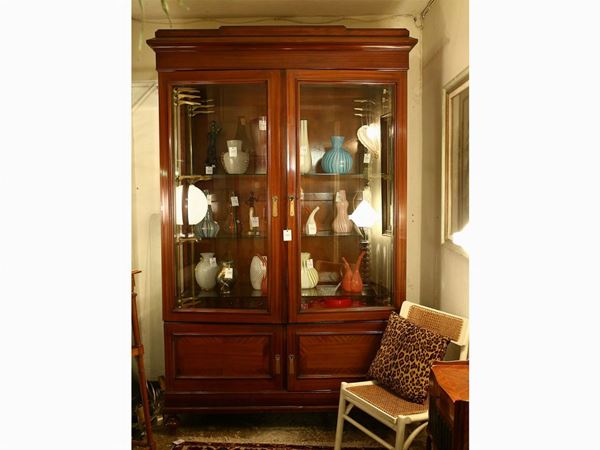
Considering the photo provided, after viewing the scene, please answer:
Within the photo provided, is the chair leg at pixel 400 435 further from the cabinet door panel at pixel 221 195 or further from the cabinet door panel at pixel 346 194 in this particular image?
the cabinet door panel at pixel 221 195

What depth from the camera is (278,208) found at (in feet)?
7.82

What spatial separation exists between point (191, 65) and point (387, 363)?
1.67 metres

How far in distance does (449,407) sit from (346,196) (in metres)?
1.41

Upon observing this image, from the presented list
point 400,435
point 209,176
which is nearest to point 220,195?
point 209,176

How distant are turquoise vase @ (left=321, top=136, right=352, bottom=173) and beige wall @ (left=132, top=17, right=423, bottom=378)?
555mm

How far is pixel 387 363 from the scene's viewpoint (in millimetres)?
2146

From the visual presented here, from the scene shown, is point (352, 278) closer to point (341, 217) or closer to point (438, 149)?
point (341, 217)

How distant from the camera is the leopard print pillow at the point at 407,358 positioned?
1978 mm

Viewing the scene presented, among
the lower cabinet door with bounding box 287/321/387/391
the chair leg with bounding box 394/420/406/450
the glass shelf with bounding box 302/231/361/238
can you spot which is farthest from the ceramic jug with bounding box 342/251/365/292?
the chair leg with bounding box 394/420/406/450

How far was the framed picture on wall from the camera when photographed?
2096mm

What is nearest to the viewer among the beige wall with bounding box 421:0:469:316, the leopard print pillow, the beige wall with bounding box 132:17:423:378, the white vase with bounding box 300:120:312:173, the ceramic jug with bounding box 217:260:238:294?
the leopard print pillow

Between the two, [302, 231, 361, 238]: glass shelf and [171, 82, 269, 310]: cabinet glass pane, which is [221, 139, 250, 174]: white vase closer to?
[171, 82, 269, 310]: cabinet glass pane
